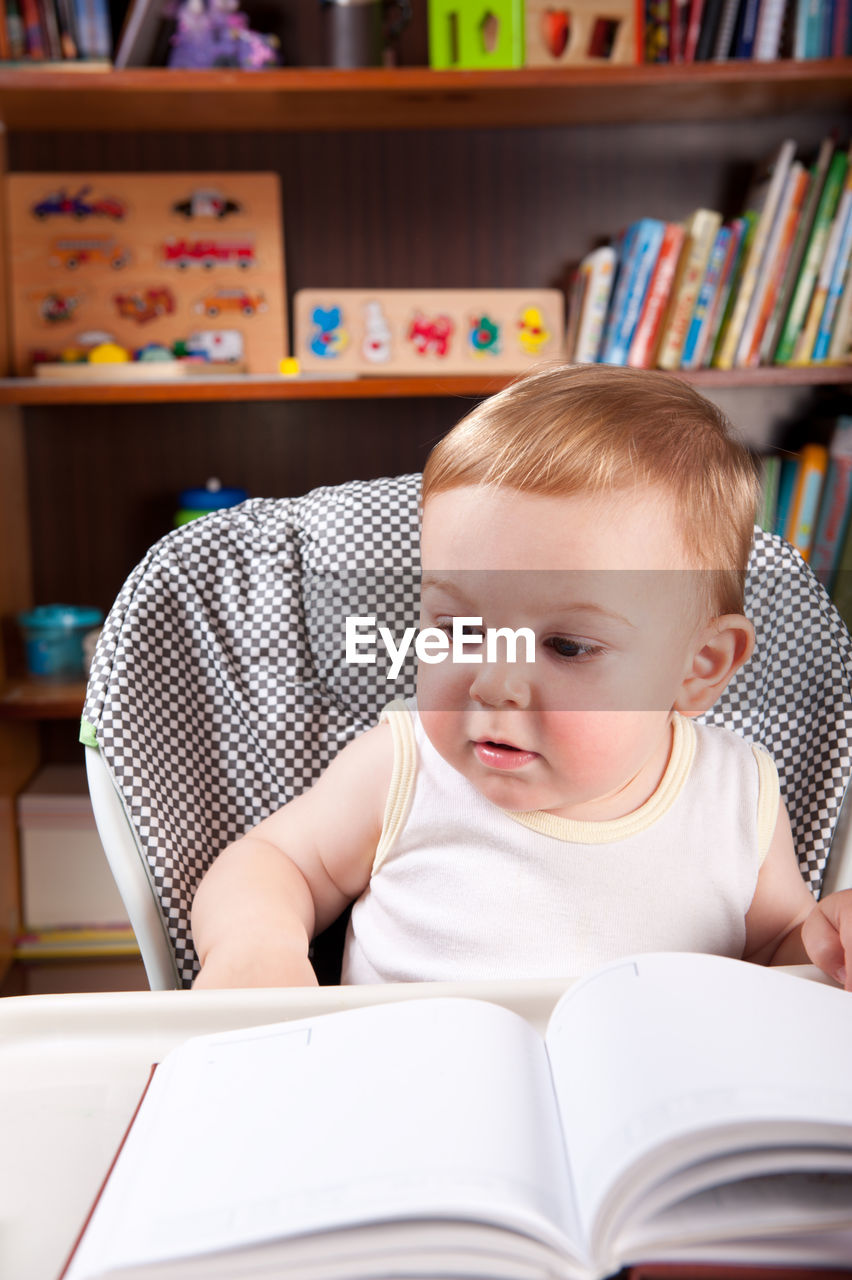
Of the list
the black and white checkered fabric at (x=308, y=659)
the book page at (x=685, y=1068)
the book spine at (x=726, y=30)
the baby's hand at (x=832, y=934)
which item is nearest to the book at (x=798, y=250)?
the book spine at (x=726, y=30)

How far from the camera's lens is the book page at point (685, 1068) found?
0.34 metres

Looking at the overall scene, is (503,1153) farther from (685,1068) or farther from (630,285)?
(630,285)

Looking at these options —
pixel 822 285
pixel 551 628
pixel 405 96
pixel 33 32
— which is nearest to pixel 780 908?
pixel 551 628

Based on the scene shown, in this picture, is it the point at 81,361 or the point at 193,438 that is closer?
the point at 81,361

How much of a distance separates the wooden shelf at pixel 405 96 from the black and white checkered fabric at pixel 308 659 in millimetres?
944

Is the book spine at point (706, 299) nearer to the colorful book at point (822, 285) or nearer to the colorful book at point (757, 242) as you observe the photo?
the colorful book at point (757, 242)

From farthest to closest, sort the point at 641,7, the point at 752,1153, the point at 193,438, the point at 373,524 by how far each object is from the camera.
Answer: the point at 193,438
the point at 641,7
the point at 373,524
the point at 752,1153

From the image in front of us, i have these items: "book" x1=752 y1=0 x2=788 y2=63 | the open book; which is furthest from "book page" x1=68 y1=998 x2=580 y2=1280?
"book" x1=752 y1=0 x2=788 y2=63

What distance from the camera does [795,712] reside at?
2.80ft

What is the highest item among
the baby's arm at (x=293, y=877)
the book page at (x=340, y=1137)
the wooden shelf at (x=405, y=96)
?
the wooden shelf at (x=405, y=96)

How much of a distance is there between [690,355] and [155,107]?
914mm

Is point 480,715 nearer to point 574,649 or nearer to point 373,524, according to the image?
point 574,649

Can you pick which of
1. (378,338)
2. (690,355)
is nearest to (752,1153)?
(690,355)

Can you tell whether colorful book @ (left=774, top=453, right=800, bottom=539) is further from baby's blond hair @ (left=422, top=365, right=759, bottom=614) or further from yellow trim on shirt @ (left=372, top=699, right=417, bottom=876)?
yellow trim on shirt @ (left=372, top=699, right=417, bottom=876)
